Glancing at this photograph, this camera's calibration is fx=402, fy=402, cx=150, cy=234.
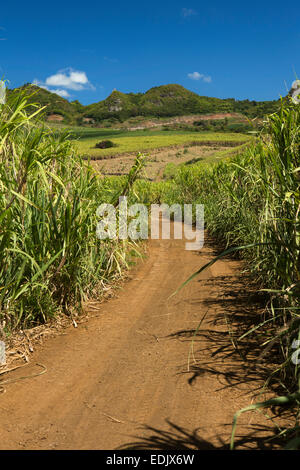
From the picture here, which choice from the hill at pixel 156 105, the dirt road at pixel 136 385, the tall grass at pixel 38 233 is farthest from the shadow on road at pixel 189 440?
the hill at pixel 156 105

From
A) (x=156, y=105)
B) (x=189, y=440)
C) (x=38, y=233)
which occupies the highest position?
(x=156, y=105)

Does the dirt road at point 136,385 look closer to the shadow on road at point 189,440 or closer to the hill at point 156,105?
the shadow on road at point 189,440

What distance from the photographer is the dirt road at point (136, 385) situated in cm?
170

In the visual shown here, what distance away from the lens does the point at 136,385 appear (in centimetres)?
213

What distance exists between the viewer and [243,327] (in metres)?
2.77

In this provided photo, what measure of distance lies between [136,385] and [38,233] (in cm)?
131

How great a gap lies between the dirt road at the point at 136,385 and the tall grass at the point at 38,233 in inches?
11.4

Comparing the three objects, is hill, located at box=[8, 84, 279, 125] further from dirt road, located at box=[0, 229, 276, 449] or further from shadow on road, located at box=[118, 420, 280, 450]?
shadow on road, located at box=[118, 420, 280, 450]

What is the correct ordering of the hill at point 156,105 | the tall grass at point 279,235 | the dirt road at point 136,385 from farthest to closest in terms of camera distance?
the hill at point 156,105
the tall grass at point 279,235
the dirt road at point 136,385

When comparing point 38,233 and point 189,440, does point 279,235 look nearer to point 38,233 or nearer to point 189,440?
point 189,440

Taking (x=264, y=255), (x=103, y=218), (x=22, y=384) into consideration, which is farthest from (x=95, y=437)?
(x=103, y=218)

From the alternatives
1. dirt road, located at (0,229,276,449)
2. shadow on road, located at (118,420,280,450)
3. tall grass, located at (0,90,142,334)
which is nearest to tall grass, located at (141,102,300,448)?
shadow on road, located at (118,420,280,450)

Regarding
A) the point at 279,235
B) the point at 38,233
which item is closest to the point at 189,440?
the point at 279,235
